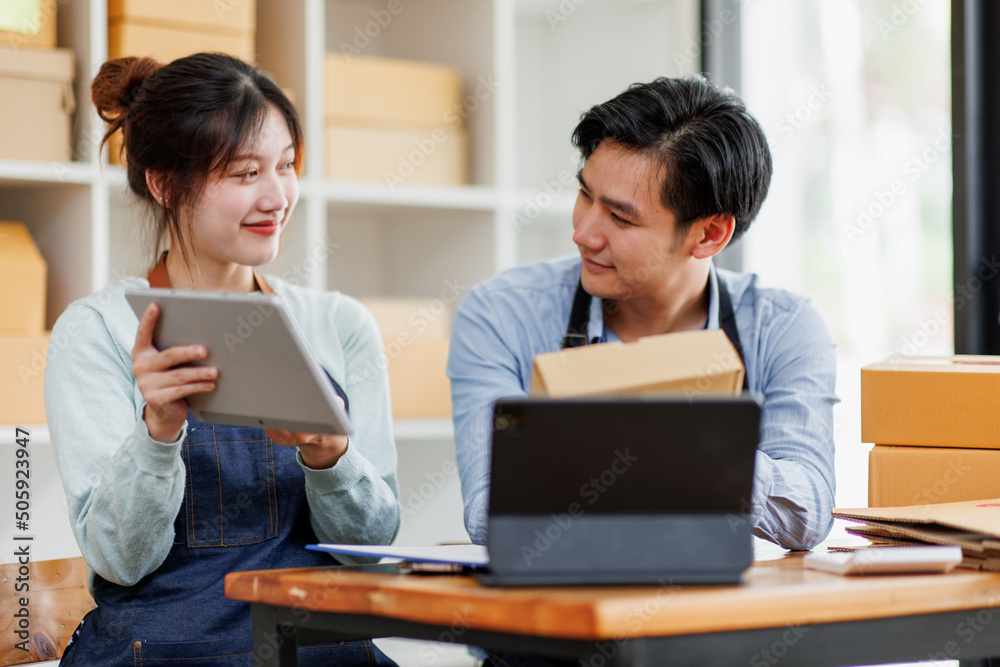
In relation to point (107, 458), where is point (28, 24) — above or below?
above

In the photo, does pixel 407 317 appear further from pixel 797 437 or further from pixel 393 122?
pixel 797 437

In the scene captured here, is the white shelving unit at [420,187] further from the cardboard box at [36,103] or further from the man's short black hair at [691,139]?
the man's short black hair at [691,139]

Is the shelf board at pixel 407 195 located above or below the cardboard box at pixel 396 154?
below

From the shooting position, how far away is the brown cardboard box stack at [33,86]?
5.86 ft

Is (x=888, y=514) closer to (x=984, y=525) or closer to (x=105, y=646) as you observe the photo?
(x=984, y=525)

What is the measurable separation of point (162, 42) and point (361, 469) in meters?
1.01

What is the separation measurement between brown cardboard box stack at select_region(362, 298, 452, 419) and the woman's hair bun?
2.35 ft

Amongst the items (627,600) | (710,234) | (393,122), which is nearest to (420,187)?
(393,122)

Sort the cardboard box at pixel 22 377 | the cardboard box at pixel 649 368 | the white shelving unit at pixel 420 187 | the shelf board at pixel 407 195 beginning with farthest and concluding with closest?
the shelf board at pixel 407 195 → the white shelving unit at pixel 420 187 → the cardboard box at pixel 22 377 → the cardboard box at pixel 649 368

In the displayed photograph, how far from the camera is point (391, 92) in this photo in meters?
2.21

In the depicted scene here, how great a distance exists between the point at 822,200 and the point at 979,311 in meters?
0.75

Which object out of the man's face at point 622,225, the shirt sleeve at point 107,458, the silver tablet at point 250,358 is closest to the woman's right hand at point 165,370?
the silver tablet at point 250,358

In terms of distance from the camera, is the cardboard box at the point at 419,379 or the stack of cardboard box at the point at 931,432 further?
the cardboard box at the point at 419,379

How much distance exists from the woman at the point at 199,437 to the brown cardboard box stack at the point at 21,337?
0.33 m
